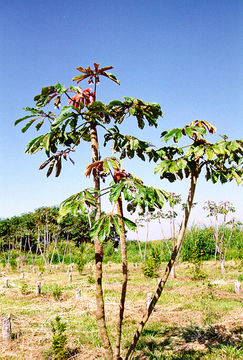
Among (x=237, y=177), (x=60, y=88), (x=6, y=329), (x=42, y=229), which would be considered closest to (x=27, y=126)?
(x=60, y=88)

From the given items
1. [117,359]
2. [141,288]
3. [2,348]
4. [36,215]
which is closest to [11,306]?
[2,348]

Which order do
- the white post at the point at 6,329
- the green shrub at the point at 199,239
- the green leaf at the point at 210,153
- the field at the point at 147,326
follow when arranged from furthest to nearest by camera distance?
the green shrub at the point at 199,239 → the white post at the point at 6,329 → the field at the point at 147,326 → the green leaf at the point at 210,153

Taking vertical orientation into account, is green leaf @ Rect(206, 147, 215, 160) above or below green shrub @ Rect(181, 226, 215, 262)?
above

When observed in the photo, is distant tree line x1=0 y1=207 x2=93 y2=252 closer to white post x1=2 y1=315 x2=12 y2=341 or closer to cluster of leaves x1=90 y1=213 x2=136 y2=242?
white post x1=2 y1=315 x2=12 y2=341

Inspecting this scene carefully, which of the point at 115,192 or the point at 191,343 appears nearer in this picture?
the point at 115,192

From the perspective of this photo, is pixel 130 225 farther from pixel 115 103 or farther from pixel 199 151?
pixel 115 103

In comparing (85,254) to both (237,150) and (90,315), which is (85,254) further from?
(237,150)

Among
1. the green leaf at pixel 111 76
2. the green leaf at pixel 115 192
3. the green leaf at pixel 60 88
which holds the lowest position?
the green leaf at pixel 115 192

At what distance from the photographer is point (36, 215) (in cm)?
1585

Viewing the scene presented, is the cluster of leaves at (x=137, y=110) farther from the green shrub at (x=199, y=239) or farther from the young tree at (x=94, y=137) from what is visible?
the green shrub at (x=199, y=239)

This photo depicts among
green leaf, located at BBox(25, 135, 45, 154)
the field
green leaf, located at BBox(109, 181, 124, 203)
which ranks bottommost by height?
the field

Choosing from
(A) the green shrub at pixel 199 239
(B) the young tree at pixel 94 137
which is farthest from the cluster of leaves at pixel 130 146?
(A) the green shrub at pixel 199 239

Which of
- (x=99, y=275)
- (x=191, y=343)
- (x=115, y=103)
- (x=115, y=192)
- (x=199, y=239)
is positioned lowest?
(x=191, y=343)

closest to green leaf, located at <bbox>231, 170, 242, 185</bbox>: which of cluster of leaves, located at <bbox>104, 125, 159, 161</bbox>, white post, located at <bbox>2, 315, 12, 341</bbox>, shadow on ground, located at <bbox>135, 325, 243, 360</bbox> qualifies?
cluster of leaves, located at <bbox>104, 125, 159, 161</bbox>
